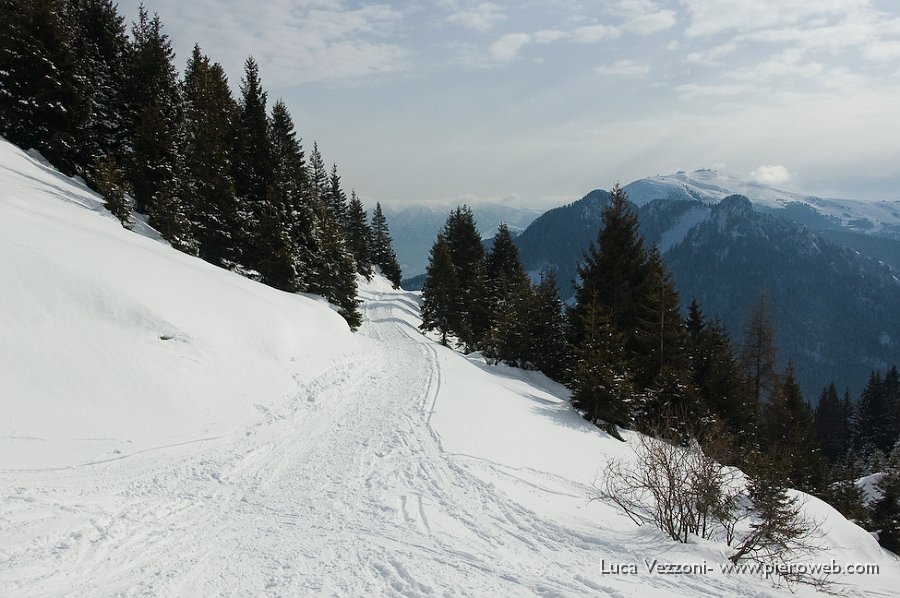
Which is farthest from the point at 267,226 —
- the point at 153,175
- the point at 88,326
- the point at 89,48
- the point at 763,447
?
the point at 763,447

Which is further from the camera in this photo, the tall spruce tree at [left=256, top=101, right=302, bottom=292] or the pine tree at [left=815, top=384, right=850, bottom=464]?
the pine tree at [left=815, top=384, right=850, bottom=464]

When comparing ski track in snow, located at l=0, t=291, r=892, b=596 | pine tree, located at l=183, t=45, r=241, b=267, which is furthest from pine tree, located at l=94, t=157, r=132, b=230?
ski track in snow, located at l=0, t=291, r=892, b=596

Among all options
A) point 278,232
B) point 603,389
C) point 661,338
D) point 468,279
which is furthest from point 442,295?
point 603,389

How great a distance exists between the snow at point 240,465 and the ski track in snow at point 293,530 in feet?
0.12

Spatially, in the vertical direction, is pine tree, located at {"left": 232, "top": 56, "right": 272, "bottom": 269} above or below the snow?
above

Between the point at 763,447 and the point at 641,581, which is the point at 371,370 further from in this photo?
the point at 763,447

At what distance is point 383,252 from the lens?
80125 mm

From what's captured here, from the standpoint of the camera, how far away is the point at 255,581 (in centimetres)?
559

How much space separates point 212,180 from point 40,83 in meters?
9.59

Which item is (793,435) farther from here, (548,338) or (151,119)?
(151,119)

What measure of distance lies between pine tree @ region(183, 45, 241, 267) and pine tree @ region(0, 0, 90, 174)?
651 cm

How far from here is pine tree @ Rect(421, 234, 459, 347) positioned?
3947 cm

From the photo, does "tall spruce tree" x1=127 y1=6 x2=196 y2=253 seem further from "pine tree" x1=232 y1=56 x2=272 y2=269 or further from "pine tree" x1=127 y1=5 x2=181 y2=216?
"pine tree" x1=232 y1=56 x2=272 y2=269

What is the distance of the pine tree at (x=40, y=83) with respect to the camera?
2436cm
